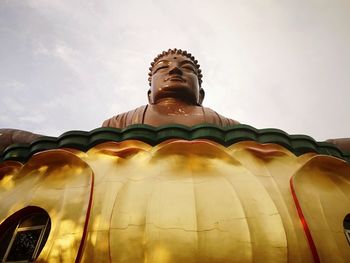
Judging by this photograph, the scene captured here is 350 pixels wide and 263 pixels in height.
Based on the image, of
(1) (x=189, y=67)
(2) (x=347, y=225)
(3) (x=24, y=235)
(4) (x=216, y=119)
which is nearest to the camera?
(3) (x=24, y=235)

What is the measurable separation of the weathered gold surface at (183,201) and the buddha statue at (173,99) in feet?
5.48

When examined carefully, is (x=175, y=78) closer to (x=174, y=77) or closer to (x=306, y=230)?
(x=174, y=77)

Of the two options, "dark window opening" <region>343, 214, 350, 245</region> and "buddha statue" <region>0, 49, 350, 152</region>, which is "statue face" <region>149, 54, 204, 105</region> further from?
"dark window opening" <region>343, 214, 350, 245</region>

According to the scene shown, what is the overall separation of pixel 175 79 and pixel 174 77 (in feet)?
0.21

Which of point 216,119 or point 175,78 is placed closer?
point 216,119

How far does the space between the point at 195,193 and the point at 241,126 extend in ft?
3.06

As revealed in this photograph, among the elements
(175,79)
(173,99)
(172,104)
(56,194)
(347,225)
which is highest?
(175,79)

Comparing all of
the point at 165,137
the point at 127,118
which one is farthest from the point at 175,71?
the point at 165,137

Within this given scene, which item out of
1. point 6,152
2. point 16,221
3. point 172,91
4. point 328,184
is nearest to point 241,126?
point 328,184

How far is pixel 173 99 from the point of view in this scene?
18.1ft

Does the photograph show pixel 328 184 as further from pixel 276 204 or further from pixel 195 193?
pixel 195 193

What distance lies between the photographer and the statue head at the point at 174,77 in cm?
554

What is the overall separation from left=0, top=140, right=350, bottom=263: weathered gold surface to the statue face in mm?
2743

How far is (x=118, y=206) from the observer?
7.68 ft
